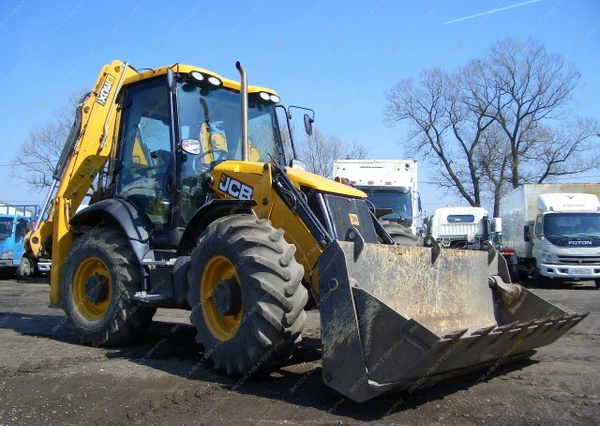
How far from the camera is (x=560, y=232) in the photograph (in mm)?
16641

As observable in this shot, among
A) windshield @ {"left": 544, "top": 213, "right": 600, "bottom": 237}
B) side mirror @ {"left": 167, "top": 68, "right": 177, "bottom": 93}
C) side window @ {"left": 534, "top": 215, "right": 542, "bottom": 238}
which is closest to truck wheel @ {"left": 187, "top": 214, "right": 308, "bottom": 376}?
side mirror @ {"left": 167, "top": 68, "right": 177, "bottom": 93}

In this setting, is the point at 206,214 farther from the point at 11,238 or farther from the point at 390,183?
the point at 11,238

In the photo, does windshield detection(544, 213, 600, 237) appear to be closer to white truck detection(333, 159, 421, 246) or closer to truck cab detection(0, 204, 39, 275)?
white truck detection(333, 159, 421, 246)

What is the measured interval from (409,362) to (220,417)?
4.49ft

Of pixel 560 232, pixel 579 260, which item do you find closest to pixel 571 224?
pixel 560 232

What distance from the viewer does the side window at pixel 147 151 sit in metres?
6.74

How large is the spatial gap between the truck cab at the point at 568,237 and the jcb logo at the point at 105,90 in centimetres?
1285

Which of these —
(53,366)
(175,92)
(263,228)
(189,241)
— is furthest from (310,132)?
(53,366)

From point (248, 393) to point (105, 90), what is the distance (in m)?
5.03

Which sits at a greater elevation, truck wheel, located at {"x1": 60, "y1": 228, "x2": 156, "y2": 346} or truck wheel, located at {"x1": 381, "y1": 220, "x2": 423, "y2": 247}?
truck wheel, located at {"x1": 381, "y1": 220, "x2": 423, "y2": 247}

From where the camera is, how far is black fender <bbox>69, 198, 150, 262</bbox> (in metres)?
6.62

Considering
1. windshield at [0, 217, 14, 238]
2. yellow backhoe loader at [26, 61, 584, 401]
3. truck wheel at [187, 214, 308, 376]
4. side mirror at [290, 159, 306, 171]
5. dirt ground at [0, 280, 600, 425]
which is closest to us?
dirt ground at [0, 280, 600, 425]

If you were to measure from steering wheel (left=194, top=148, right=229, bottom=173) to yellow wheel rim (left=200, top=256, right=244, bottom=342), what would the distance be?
1.52m

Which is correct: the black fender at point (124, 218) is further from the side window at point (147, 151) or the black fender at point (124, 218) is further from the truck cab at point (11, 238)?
the truck cab at point (11, 238)
